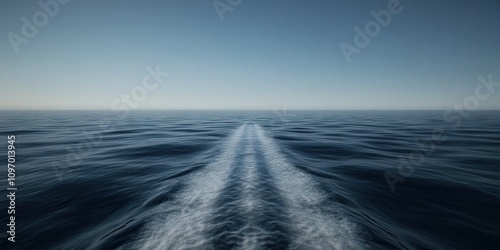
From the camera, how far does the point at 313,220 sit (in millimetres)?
4145

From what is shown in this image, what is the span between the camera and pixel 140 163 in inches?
383

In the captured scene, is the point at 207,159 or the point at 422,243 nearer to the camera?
the point at 422,243

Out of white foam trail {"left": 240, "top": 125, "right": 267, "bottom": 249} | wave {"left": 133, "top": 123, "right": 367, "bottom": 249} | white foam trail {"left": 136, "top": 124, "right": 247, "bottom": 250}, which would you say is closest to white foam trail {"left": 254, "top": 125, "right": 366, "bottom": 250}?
wave {"left": 133, "top": 123, "right": 367, "bottom": 249}

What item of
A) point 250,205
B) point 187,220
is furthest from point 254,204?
point 187,220

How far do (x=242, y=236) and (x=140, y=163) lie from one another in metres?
8.28

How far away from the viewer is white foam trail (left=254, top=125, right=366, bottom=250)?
3.43 meters

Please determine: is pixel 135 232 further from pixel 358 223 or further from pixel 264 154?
pixel 264 154

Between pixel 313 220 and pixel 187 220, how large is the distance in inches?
108

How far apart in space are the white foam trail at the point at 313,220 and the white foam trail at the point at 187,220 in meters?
1.82

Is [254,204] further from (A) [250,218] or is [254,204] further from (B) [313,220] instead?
(B) [313,220]

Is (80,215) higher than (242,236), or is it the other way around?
(242,236)

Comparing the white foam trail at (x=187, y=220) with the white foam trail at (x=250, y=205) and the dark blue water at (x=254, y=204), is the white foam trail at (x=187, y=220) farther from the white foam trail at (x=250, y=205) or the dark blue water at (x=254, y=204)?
the white foam trail at (x=250, y=205)

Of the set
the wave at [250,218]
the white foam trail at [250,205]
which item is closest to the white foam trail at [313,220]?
the wave at [250,218]

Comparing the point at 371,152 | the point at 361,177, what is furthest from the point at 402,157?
the point at 361,177
